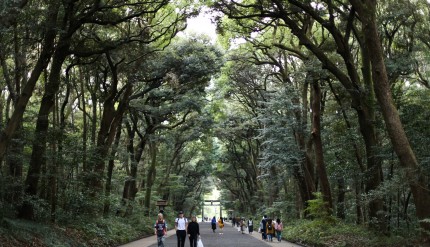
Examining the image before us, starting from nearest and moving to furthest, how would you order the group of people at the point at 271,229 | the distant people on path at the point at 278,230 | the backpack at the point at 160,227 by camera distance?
the backpack at the point at 160,227, the distant people on path at the point at 278,230, the group of people at the point at 271,229

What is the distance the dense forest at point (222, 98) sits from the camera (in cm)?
1111

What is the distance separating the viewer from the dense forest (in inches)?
437

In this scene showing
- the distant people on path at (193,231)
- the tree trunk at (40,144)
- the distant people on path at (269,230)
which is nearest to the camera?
the tree trunk at (40,144)

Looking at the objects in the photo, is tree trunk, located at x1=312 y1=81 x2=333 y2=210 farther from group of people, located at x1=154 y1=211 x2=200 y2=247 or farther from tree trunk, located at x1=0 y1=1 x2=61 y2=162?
tree trunk, located at x1=0 y1=1 x2=61 y2=162

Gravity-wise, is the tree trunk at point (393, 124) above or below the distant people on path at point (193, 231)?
above

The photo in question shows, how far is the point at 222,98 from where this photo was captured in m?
30.1

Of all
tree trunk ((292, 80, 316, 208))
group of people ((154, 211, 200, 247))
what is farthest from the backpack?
A: tree trunk ((292, 80, 316, 208))

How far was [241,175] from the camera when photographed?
49.3 meters

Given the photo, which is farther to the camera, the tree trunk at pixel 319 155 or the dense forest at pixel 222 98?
the tree trunk at pixel 319 155

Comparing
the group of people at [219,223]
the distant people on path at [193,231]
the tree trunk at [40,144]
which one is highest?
the tree trunk at [40,144]

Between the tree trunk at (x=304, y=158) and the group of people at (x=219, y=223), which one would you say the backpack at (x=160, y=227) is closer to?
the tree trunk at (x=304, y=158)

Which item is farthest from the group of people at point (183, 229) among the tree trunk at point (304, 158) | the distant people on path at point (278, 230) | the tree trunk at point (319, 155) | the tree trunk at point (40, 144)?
the tree trunk at point (304, 158)

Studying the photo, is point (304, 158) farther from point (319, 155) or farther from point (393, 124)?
point (393, 124)

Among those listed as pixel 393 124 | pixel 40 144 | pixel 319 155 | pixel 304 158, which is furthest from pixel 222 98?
pixel 393 124
